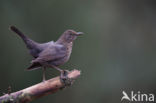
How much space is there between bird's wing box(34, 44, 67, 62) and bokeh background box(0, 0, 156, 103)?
2313 millimetres

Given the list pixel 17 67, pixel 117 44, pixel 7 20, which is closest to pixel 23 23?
pixel 7 20

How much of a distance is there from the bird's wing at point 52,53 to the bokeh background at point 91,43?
7.59 ft

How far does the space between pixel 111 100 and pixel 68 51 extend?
11.5ft

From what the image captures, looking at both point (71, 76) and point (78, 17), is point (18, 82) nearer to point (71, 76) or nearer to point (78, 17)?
point (78, 17)

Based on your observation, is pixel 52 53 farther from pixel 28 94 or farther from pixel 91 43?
pixel 91 43

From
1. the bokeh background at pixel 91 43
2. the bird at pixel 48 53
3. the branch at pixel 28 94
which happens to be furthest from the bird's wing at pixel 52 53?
the bokeh background at pixel 91 43

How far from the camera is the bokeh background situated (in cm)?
802

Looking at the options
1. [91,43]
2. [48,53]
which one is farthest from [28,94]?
[91,43]

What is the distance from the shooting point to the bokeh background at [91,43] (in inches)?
316

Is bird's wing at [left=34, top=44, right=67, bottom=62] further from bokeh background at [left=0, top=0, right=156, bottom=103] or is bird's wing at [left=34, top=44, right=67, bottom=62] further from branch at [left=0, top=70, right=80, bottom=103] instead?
bokeh background at [left=0, top=0, right=156, bottom=103]

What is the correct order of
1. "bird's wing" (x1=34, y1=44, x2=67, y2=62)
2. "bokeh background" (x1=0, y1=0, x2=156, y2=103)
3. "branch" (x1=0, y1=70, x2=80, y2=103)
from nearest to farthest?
"branch" (x1=0, y1=70, x2=80, y2=103)
"bird's wing" (x1=34, y1=44, x2=67, y2=62)
"bokeh background" (x1=0, y1=0, x2=156, y2=103)

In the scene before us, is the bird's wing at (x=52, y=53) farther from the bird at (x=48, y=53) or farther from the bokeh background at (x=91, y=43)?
the bokeh background at (x=91, y=43)

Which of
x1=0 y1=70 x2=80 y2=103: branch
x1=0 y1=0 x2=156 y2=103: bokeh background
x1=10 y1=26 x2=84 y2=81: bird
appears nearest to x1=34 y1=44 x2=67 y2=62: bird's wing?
x1=10 y1=26 x2=84 y2=81: bird

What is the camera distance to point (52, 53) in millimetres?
5605
